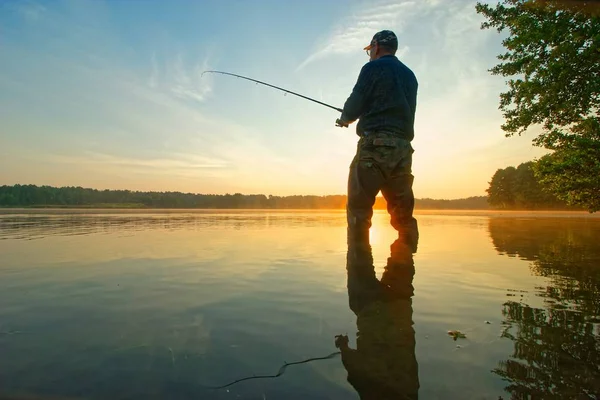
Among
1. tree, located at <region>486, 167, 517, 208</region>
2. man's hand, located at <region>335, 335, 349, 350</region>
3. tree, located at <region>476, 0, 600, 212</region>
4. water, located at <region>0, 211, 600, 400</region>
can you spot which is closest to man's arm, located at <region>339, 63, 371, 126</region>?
water, located at <region>0, 211, 600, 400</region>

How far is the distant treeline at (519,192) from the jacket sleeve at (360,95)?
81.9m

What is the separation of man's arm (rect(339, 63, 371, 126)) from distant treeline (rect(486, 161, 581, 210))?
269 feet

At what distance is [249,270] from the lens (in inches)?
224

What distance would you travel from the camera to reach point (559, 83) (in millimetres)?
14094

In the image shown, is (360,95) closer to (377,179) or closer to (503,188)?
(377,179)

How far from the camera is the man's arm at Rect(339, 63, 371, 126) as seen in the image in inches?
190

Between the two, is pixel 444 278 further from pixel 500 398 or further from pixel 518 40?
pixel 518 40

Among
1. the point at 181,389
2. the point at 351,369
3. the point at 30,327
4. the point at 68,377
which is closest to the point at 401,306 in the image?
the point at 351,369

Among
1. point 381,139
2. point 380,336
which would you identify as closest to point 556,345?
point 380,336

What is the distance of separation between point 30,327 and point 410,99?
17.0 feet

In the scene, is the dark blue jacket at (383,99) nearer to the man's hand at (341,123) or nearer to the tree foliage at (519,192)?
the man's hand at (341,123)

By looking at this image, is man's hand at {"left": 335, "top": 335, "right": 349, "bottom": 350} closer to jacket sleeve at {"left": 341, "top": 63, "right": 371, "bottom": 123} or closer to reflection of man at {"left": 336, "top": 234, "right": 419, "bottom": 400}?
reflection of man at {"left": 336, "top": 234, "right": 419, "bottom": 400}

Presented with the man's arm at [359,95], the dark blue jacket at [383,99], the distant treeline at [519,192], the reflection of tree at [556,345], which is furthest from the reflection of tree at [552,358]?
the distant treeline at [519,192]

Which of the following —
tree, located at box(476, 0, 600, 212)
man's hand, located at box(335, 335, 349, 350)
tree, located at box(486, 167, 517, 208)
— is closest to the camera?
man's hand, located at box(335, 335, 349, 350)
